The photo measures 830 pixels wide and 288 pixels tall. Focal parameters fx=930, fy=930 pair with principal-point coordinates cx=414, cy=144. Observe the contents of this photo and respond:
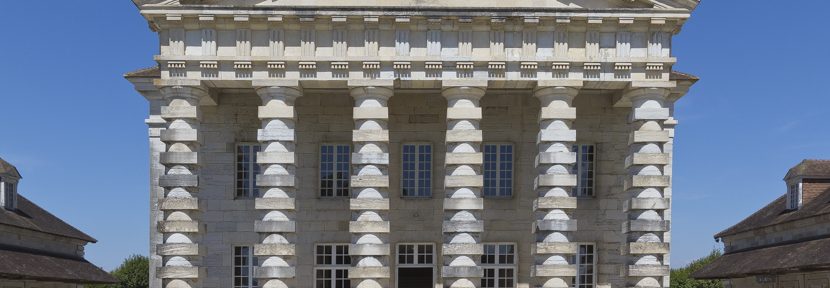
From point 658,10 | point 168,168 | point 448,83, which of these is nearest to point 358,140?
point 448,83

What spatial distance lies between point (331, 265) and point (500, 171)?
20.1 feet

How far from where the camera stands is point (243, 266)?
29203mm

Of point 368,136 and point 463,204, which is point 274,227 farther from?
point 463,204

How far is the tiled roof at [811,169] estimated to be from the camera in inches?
1542

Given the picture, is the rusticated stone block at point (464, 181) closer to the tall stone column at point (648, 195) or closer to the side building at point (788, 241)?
the tall stone column at point (648, 195)

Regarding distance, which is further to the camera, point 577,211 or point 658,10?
point 577,211

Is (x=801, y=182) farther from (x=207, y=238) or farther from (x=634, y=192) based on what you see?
(x=207, y=238)

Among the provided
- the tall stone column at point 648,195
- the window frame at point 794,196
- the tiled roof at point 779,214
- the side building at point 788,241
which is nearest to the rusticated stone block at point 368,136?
the tall stone column at point 648,195

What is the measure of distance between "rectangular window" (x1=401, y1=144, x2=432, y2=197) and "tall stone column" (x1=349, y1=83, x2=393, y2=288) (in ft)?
12.6

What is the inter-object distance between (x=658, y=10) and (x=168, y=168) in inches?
561

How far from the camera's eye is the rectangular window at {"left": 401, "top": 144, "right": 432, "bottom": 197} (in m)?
29.7

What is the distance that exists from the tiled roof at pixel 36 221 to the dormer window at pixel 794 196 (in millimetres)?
30686

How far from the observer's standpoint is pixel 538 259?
83.7 ft

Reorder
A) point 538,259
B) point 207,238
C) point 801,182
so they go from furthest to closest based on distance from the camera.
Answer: point 801,182, point 207,238, point 538,259
